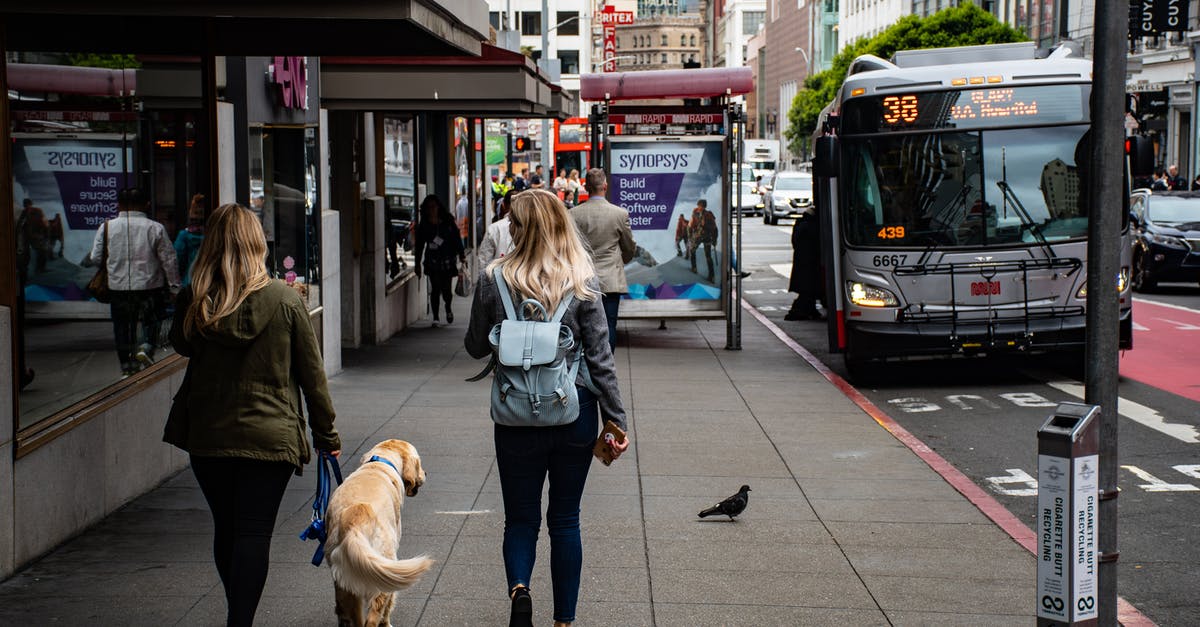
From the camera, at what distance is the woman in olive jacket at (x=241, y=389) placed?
195 inches

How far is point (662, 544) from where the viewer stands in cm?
721

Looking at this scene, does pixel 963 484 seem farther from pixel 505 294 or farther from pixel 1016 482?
pixel 505 294

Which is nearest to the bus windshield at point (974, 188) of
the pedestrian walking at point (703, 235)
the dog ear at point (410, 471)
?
the pedestrian walking at point (703, 235)

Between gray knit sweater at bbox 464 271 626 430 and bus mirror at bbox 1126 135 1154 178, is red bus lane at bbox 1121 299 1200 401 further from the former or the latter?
gray knit sweater at bbox 464 271 626 430

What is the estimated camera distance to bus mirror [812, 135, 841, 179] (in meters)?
13.3

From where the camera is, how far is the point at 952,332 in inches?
515

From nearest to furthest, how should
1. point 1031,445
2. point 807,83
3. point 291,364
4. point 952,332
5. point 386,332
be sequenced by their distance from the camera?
1. point 291,364
2. point 1031,445
3. point 952,332
4. point 386,332
5. point 807,83

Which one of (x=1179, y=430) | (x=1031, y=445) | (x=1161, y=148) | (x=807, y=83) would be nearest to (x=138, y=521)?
(x=1031, y=445)

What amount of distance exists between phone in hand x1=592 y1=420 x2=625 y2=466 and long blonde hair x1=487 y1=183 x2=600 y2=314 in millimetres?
486

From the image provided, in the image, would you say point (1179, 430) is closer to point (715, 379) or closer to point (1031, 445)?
point (1031, 445)

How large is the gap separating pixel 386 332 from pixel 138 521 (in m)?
9.63

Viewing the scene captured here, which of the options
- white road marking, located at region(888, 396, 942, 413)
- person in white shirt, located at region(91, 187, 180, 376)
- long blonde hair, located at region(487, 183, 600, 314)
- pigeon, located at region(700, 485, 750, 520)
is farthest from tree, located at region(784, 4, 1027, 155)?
long blonde hair, located at region(487, 183, 600, 314)

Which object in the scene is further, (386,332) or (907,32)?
(907,32)

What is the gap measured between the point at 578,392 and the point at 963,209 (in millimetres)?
9045
